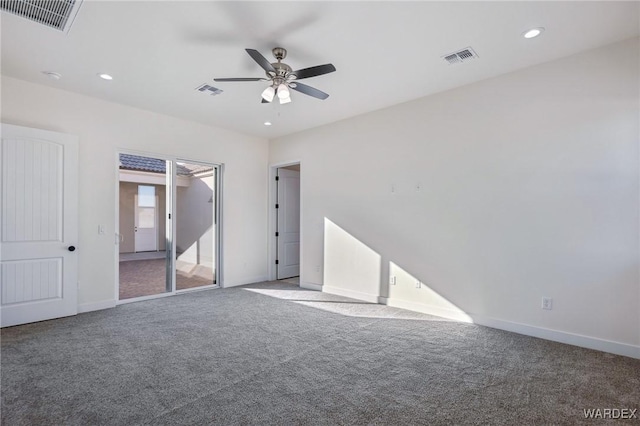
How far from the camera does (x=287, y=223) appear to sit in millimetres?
6906

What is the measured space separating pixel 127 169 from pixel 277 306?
21.3 feet

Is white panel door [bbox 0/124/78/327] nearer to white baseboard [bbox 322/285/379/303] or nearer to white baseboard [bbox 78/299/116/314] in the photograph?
white baseboard [bbox 78/299/116/314]

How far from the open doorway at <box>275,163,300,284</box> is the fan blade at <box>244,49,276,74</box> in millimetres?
3905

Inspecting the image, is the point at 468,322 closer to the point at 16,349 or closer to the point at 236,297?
the point at 236,297

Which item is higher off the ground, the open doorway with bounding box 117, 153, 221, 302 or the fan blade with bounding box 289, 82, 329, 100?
the fan blade with bounding box 289, 82, 329, 100

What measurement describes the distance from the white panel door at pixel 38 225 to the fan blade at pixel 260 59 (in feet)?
9.93

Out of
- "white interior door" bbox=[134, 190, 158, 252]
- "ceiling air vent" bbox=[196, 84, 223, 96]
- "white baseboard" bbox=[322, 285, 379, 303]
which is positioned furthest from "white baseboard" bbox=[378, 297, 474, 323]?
"white interior door" bbox=[134, 190, 158, 252]

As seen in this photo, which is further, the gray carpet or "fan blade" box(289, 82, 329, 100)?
"fan blade" box(289, 82, 329, 100)

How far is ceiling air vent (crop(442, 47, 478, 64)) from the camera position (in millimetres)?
3166

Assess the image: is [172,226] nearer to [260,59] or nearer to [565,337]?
[260,59]

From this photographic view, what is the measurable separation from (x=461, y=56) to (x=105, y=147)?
4.72 meters

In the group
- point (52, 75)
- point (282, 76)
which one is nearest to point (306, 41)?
point (282, 76)

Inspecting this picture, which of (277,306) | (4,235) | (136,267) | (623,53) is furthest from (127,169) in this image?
(623,53)

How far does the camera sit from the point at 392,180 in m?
4.72
